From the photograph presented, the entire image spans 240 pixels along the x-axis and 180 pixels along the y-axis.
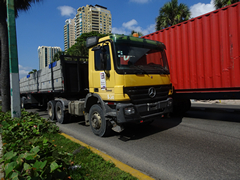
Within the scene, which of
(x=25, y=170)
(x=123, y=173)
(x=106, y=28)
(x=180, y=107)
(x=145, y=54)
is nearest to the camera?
(x=25, y=170)

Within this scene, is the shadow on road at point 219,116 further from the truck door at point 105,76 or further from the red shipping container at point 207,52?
the truck door at point 105,76

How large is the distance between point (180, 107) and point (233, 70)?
303cm

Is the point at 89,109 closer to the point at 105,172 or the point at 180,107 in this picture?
the point at 105,172

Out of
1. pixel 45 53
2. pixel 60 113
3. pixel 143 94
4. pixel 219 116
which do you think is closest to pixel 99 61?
pixel 143 94

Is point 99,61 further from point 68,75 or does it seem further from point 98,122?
point 68,75

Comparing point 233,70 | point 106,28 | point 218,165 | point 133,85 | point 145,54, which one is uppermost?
point 106,28

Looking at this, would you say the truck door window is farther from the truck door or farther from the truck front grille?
the truck front grille

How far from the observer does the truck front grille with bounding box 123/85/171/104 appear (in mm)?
4512

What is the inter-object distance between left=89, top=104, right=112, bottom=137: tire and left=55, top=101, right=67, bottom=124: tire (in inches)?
81.6

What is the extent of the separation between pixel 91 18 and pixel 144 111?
141575mm

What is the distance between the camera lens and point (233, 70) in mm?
5395

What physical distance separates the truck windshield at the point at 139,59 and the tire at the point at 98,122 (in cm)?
140

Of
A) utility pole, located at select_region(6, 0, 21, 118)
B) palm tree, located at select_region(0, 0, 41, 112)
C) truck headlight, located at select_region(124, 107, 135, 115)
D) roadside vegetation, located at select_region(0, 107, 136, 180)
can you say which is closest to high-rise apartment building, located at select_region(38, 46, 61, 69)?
palm tree, located at select_region(0, 0, 41, 112)

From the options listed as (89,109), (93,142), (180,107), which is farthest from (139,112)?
(180,107)
